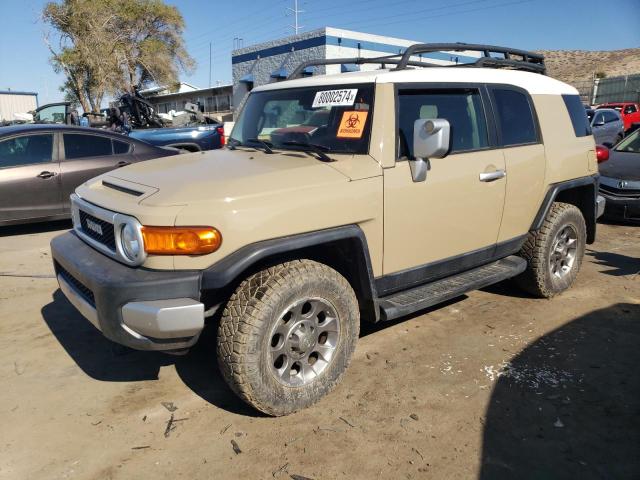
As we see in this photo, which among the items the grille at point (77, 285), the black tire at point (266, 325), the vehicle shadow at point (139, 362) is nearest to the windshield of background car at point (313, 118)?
the black tire at point (266, 325)

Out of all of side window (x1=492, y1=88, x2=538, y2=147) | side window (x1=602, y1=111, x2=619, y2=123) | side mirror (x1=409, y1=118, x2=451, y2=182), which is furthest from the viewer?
side window (x1=602, y1=111, x2=619, y2=123)

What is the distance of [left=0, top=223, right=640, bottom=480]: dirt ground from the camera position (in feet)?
8.11

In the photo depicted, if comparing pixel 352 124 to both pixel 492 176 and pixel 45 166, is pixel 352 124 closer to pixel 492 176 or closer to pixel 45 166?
pixel 492 176

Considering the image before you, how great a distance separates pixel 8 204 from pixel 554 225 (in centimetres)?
646

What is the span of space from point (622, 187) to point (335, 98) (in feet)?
19.5

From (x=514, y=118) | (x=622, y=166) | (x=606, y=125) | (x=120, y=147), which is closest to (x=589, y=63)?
(x=606, y=125)

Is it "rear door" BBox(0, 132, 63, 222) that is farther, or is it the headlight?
"rear door" BBox(0, 132, 63, 222)

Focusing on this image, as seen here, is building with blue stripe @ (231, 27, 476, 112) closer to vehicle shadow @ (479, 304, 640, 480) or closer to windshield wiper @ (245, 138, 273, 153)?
windshield wiper @ (245, 138, 273, 153)

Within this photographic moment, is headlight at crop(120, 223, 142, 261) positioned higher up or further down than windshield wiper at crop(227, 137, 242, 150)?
further down

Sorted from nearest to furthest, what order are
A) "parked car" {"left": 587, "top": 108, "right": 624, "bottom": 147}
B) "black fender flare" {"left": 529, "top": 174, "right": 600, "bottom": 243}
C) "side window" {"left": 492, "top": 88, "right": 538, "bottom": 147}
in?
1. "side window" {"left": 492, "top": 88, "right": 538, "bottom": 147}
2. "black fender flare" {"left": 529, "top": 174, "right": 600, "bottom": 243}
3. "parked car" {"left": 587, "top": 108, "right": 624, "bottom": 147}

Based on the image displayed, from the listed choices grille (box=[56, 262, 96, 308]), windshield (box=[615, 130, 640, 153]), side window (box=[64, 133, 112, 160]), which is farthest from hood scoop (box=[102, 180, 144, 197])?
windshield (box=[615, 130, 640, 153])

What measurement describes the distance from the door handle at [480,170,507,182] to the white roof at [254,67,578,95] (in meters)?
0.71

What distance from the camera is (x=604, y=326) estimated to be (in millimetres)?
4043

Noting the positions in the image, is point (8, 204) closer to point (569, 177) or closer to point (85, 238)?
point (85, 238)
